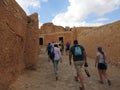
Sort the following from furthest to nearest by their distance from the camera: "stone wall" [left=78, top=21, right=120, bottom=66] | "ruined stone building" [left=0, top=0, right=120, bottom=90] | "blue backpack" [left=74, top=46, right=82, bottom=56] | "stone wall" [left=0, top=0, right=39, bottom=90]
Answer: "stone wall" [left=78, top=21, right=120, bottom=66] → "blue backpack" [left=74, top=46, right=82, bottom=56] → "ruined stone building" [left=0, top=0, right=120, bottom=90] → "stone wall" [left=0, top=0, right=39, bottom=90]

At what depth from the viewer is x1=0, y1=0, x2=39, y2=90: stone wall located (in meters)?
6.58

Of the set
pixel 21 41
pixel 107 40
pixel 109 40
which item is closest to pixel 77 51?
pixel 21 41

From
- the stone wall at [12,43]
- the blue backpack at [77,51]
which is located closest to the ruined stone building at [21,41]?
the stone wall at [12,43]

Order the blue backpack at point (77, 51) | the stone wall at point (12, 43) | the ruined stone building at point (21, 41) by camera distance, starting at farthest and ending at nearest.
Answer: the blue backpack at point (77, 51), the ruined stone building at point (21, 41), the stone wall at point (12, 43)

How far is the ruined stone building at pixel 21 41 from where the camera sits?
22.1 ft

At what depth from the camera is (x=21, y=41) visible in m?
9.39

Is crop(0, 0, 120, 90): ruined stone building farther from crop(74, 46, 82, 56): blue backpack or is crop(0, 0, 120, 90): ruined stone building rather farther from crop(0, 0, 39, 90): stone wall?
crop(74, 46, 82, 56): blue backpack

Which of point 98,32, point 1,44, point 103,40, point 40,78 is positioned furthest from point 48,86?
point 98,32

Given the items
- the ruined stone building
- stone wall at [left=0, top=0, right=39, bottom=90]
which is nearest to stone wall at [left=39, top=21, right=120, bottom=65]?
the ruined stone building

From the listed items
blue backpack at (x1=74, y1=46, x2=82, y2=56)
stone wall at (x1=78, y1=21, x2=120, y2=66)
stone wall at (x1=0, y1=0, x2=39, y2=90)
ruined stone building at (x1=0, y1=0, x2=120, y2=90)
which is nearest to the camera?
stone wall at (x1=0, y1=0, x2=39, y2=90)

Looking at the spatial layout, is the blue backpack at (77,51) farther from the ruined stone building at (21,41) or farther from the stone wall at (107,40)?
the stone wall at (107,40)

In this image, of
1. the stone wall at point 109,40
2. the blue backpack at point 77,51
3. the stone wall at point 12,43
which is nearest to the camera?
the stone wall at point 12,43

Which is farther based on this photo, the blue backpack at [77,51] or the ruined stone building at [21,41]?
the blue backpack at [77,51]

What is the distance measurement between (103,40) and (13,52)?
10.5m
